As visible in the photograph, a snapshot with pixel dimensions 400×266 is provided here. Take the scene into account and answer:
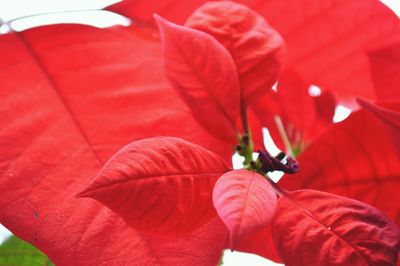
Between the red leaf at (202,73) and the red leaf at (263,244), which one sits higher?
the red leaf at (202,73)

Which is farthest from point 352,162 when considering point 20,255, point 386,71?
point 20,255

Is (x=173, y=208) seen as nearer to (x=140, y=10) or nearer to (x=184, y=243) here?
(x=184, y=243)

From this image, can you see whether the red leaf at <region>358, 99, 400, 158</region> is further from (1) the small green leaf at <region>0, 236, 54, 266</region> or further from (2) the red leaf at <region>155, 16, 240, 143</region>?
(1) the small green leaf at <region>0, 236, 54, 266</region>

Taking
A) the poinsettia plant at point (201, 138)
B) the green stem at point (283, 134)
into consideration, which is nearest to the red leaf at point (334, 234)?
the poinsettia plant at point (201, 138)

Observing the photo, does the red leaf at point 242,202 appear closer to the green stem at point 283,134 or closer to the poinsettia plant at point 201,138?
the poinsettia plant at point 201,138

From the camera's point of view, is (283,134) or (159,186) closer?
(159,186)

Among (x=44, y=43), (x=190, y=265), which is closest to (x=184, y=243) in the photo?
(x=190, y=265)

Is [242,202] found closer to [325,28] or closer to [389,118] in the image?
[389,118]

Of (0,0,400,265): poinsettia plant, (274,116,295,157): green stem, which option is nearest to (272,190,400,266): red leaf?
(0,0,400,265): poinsettia plant
